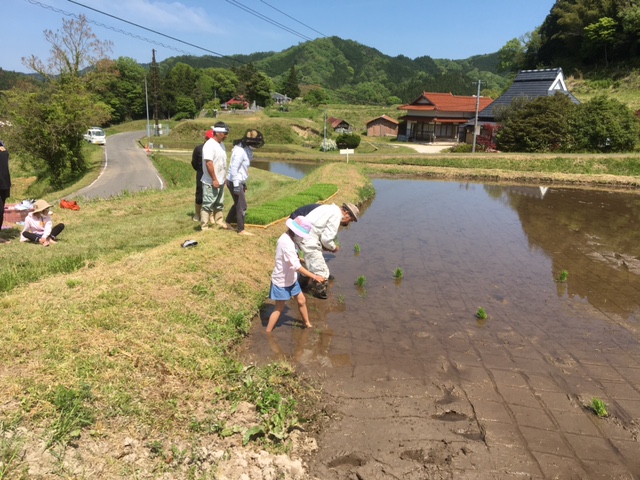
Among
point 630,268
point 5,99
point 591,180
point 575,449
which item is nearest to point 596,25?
point 591,180

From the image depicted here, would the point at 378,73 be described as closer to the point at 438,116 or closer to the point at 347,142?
the point at 438,116

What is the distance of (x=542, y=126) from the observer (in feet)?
100

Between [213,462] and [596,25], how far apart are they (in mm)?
62547

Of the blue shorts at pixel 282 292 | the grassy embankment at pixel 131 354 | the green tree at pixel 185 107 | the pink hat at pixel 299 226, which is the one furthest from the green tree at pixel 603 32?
the blue shorts at pixel 282 292

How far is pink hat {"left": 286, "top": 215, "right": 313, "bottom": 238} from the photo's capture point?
16.8ft

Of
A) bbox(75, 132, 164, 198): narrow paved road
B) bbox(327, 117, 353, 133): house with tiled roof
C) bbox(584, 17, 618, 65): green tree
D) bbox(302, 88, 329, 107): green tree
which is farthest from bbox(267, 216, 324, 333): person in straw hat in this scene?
bbox(302, 88, 329, 107): green tree

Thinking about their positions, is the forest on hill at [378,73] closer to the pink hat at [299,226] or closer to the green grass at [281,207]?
the green grass at [281,207]

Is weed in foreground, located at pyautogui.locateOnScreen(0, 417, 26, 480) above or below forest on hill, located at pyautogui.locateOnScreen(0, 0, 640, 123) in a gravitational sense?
below

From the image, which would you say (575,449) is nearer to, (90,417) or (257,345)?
(257,345)

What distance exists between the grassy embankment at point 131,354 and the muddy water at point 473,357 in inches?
24.4

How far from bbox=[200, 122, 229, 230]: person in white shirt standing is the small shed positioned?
48926 millimetres

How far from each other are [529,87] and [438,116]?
373 inches

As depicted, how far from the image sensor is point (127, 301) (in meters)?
4.88

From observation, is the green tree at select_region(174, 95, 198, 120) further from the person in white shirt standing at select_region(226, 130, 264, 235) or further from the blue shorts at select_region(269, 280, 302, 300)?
the blue shorts at select_region(269, 280, 302, 300)
